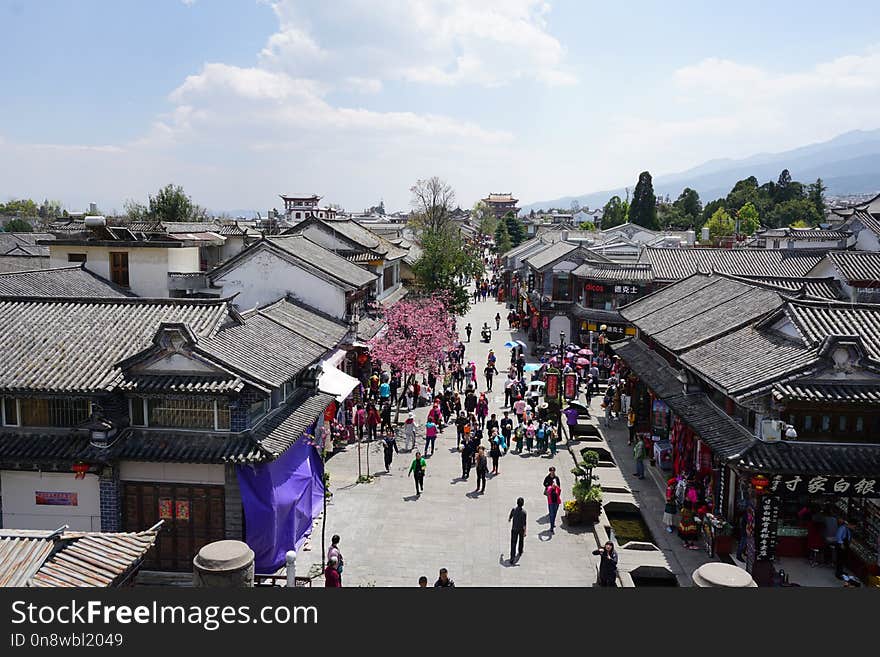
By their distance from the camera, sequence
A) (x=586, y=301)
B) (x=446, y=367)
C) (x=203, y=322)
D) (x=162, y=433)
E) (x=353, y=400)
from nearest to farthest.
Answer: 1. (x=162, y=433)
2. (x=203, y=322)
3. (x=353, y=400)
4. (x=446, y=367)
5. (x=586, y=301)

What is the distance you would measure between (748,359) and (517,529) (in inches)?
294

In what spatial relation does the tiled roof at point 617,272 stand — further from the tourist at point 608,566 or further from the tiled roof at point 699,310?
the tourist at point 608,566

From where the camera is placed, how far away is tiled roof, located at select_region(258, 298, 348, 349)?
982 inches

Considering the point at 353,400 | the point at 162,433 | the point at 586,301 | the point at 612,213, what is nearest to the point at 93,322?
the point at 162,433

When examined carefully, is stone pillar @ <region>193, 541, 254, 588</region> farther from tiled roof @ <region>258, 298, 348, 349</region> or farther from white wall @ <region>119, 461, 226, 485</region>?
tiled roof @ <region>258, 298, 348, 349</region>

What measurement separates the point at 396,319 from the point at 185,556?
69.4 feet

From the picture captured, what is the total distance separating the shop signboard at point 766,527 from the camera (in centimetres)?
1734

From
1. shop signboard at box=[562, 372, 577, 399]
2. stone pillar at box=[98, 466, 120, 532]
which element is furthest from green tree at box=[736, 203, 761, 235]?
stone pillar at box=[98, 466, 120, 532]

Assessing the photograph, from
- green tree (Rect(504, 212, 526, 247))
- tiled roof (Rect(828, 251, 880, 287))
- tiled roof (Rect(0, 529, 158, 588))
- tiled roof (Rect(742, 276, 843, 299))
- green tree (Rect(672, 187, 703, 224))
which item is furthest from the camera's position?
green tree (Rect(672, 187, 703, 224))

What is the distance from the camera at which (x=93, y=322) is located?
2086 centimetres

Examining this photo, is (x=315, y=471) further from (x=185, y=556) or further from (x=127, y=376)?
(x=127, y=376)

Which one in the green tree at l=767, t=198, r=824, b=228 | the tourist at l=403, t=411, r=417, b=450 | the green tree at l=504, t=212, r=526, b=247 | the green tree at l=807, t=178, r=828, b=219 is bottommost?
the tourist at l=403, t=411, r=417, b=450

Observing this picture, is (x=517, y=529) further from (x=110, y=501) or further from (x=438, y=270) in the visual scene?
(x=438, y=270)

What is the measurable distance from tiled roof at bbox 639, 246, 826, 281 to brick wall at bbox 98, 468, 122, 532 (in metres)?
34.3
